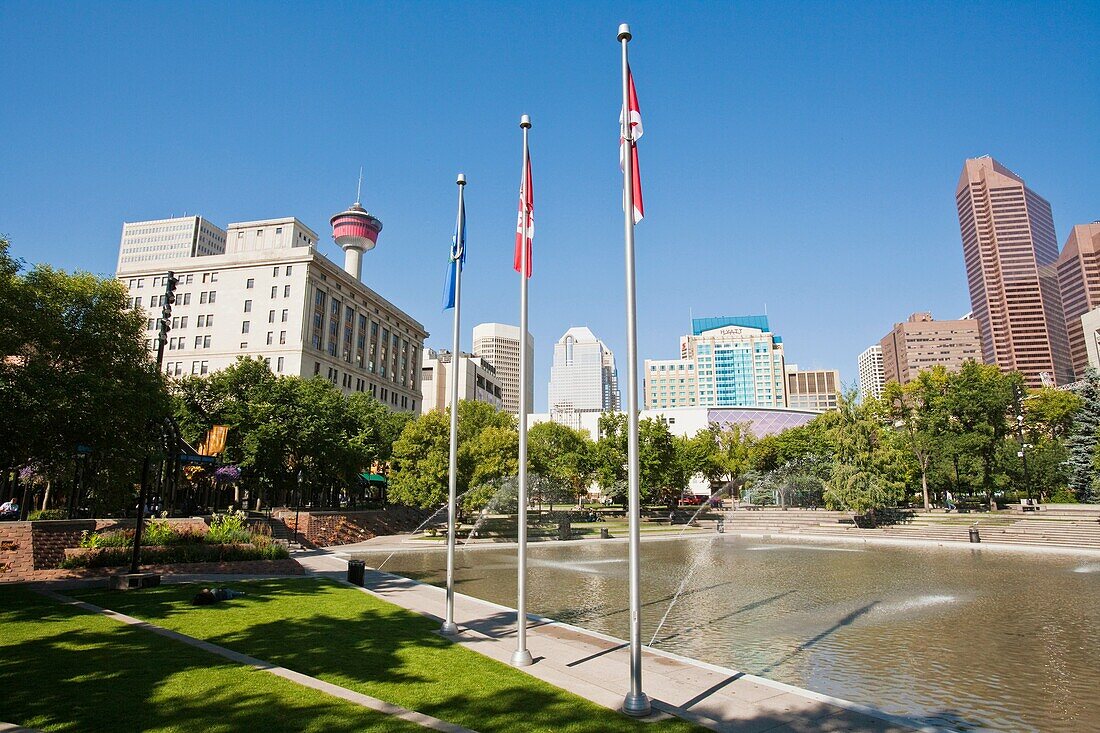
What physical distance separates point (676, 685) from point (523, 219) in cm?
905

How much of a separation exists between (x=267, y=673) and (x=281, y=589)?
34.3 ft

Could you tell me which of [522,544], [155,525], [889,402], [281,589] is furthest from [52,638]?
[889,402]

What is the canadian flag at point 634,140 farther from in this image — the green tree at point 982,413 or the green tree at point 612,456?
the green tree at point 982,413

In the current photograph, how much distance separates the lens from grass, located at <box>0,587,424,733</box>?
8289 mm

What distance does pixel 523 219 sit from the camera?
12945 millimetres

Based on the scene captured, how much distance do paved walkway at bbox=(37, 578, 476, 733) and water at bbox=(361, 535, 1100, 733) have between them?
21.5 feet

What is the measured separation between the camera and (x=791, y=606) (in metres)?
18.9

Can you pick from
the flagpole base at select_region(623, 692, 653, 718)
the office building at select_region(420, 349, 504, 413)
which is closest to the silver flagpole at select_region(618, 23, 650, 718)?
the flagpole base at select_region(623, 692, 653, 718)

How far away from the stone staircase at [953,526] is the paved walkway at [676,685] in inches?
1401

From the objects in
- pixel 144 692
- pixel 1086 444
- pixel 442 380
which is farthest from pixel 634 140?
pixel 442 380

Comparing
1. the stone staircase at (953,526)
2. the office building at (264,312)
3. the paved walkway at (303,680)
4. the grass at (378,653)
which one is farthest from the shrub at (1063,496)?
the office building at (264,312)

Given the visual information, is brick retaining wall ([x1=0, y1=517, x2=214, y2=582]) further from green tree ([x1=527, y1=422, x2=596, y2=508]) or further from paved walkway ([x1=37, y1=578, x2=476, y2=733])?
green tree ([x1=527, y1=422, x2=596, y2=508])

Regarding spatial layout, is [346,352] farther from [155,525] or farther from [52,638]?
[52,638]

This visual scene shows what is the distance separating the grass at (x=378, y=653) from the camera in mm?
8875
